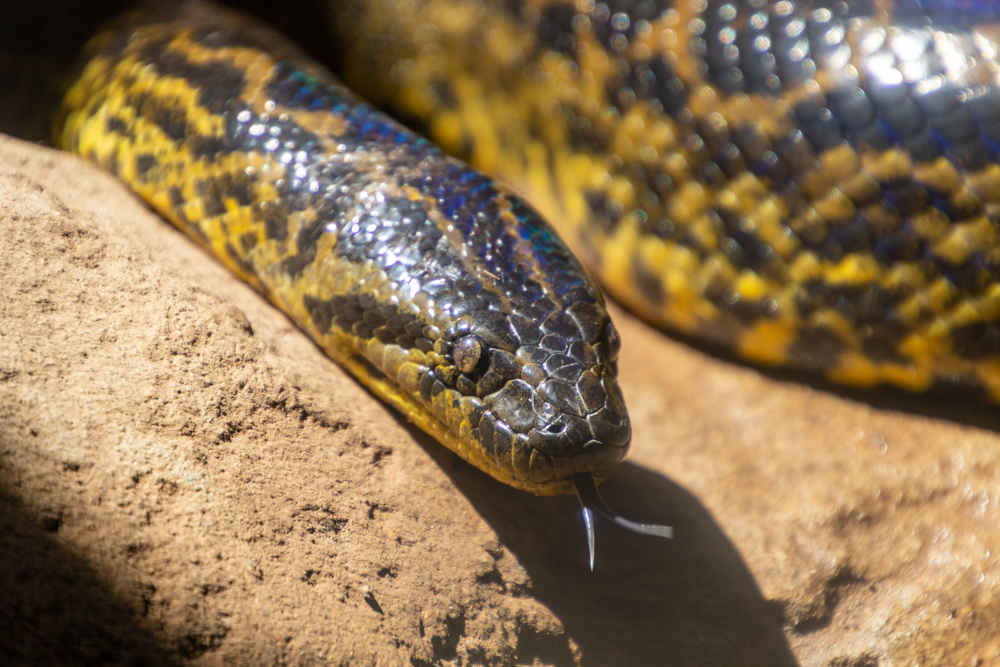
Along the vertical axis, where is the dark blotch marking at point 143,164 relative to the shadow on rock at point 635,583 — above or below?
above

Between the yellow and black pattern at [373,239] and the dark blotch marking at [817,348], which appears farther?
the dark blotch marking at [817,348]

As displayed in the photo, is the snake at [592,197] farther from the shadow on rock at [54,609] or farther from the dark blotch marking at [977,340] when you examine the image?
the shadow on rock at [54,609]

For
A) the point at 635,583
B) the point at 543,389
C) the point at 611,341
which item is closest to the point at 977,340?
the point at 611,341

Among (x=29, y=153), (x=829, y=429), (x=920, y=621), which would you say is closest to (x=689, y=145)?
(x=829, y=429)

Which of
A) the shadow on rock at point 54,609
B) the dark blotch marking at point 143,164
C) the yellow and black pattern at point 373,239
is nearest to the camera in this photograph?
the shadow on rock at point 54,609

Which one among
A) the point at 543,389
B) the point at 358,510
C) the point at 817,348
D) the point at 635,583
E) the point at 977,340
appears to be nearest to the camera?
the point at 358,510

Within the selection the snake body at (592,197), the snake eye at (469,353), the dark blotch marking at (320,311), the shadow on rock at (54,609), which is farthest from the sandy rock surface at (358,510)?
the snake eye at (469,353)

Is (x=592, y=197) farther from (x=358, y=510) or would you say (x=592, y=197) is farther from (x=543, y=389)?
(x=358, y=510)
